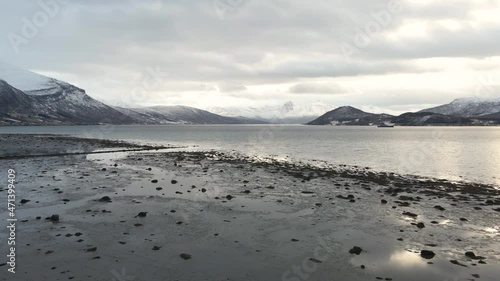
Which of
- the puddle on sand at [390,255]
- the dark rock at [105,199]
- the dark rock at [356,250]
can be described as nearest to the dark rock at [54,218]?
the dark rock at [105,199]

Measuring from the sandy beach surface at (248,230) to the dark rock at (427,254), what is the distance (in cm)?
9

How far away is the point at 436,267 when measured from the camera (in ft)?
50.1

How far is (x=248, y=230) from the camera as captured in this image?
2033cm

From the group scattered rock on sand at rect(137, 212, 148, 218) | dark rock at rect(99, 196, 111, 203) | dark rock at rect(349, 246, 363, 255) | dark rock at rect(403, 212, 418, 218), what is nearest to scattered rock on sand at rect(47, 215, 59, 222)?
scattered rock on sand at rect(137, 212, 148, 218)

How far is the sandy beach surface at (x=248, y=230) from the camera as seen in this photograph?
48.4 ft

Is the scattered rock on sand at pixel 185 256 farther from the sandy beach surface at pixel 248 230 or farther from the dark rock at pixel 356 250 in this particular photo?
the dark rock at pixel 356 250

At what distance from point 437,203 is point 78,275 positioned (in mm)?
27666

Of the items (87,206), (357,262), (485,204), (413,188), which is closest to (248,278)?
(357,262)

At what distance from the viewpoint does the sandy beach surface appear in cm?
1475

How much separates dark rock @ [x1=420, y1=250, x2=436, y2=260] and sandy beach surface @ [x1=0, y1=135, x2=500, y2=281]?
9 centimetres

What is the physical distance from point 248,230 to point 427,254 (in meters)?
9.74

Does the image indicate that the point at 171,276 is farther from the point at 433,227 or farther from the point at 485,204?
the point at 485,204

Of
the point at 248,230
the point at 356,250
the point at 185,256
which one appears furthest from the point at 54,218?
the point at 356,250

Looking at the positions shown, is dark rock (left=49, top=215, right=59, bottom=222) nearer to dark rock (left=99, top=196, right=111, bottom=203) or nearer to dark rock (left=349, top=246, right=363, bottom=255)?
dark rock (left=99, top=196, right=111, bottom=203)
